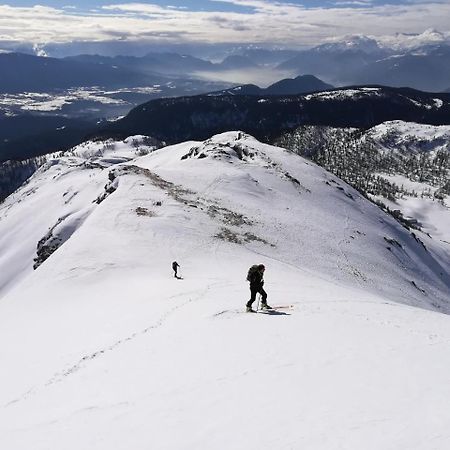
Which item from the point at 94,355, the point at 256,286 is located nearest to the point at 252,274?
the point at 256,286

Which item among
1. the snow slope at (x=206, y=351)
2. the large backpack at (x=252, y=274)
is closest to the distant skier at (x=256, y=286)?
the large backpack at (x=252, y=274)

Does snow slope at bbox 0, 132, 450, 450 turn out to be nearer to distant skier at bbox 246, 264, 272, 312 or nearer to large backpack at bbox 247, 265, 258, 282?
distant skier at bbox 246, 264, 272, 312

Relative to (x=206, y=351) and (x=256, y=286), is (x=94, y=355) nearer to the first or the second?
(x=206, y=351)

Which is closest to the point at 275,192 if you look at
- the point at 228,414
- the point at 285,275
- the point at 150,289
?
the point at 285,275

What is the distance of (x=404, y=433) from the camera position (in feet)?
33.2

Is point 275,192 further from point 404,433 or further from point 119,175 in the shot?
point 404,433

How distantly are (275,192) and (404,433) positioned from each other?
269 feet

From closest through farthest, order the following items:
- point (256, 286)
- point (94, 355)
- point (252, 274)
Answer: point (94, 355) → point (256, 286) → point (252, 274)

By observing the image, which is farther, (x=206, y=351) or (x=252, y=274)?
(x=252, y=274)

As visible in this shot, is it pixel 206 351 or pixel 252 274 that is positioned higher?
pixel 206 351

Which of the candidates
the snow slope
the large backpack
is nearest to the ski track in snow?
the snow slope

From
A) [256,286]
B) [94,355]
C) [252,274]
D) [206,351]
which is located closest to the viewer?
[206,351]

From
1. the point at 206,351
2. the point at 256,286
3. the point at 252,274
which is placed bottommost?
the point at 256,286

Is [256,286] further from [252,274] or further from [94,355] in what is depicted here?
[94,355]
